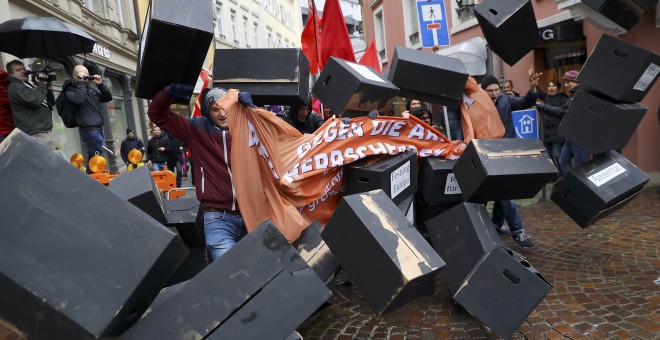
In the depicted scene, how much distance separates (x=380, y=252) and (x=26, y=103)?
4525 mm

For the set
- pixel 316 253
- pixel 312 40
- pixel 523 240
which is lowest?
pixel 523 240

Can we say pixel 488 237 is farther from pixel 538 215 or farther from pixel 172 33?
pixel 538 215

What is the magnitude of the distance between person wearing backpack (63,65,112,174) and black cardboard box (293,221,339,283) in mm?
4472

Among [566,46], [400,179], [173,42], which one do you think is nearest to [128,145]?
[400,179]

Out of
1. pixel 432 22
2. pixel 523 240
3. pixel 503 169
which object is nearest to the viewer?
pixel 503 169

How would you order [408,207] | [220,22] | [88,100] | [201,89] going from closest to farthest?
[408,207] < [201,89] < [88,100] < [220,22]

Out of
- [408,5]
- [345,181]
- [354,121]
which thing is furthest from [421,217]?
[408,5]

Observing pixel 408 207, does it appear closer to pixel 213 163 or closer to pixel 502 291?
pixel 502 291

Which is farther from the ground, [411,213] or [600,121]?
[600,121]

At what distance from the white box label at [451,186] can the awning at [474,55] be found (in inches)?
295

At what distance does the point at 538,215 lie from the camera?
5.82 meters

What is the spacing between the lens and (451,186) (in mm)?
3869

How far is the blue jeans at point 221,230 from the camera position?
113 inches

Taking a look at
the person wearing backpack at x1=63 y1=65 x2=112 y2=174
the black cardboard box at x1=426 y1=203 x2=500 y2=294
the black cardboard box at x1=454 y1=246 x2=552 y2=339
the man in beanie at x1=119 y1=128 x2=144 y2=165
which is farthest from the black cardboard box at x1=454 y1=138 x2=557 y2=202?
the man in beanie at x1=119 y1=128 x2=144 y2=165
